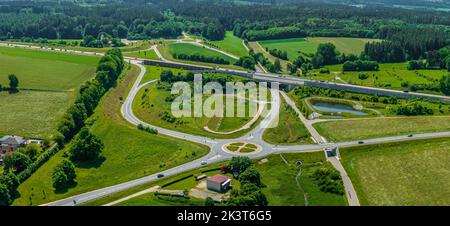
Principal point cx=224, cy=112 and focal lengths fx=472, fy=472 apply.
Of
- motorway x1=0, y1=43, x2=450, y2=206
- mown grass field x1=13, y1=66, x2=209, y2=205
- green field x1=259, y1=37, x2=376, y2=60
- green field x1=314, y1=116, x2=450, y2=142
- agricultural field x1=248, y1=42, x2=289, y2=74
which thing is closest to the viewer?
motorway x1=0, y1=43, x2=450, y2=206

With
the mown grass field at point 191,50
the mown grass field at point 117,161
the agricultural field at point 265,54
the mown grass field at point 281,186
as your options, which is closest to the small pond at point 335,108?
the mown grass field at point 281,186

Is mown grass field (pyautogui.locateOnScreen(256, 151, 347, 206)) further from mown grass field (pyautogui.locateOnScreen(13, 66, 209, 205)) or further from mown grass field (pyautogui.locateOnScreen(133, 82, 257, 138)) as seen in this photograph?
mown grass field (pyautogui.locateOnScreen(133, 82, 257, 138))

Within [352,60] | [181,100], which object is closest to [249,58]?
[352,60]

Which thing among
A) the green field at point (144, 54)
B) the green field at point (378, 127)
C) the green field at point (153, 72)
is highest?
the green field at point (144, 54)

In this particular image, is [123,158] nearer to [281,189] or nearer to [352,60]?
[281,189]

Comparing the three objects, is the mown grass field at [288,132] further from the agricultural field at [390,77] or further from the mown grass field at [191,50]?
the mown grass field at [191,50]

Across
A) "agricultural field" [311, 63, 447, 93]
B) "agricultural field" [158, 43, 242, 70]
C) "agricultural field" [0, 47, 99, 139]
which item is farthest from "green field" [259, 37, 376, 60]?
"agricultural field" [0, 47, 99, 139]
